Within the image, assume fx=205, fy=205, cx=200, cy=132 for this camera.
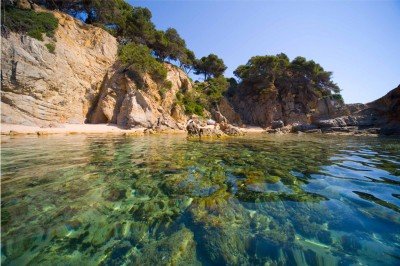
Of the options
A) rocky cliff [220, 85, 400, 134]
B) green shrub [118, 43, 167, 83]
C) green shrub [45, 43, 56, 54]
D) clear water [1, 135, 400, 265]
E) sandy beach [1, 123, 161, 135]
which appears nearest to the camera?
clear water [1, 135, 400, 265]

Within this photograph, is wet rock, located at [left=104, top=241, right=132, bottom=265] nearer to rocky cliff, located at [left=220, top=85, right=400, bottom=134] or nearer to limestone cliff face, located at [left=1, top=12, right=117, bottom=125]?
limestone cliff face, located at [left=1, top=12, right=117, bottom=125]

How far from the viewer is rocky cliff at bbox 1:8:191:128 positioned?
18.9 m

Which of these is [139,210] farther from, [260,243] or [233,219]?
[260,243]

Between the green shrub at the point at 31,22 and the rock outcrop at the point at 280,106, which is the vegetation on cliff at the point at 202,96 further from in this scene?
the green shrub at the point at 31,22

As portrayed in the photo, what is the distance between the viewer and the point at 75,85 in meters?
24.8

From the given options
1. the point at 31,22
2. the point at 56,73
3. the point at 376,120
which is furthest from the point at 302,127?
the point at 31,22

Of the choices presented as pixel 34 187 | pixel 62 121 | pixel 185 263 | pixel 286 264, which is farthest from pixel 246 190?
pixel 62 121

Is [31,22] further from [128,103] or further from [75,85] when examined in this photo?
[128,103]

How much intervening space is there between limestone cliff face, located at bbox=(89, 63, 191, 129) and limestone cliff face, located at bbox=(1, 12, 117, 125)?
1.48 m

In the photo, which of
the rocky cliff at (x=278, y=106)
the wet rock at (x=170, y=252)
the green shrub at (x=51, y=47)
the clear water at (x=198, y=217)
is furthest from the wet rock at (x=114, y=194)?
the rocky cliff at (x=278, y=106)

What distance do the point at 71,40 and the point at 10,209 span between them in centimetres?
2868

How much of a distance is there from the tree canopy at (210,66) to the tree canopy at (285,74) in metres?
6.94

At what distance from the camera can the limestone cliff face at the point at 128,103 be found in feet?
85.9

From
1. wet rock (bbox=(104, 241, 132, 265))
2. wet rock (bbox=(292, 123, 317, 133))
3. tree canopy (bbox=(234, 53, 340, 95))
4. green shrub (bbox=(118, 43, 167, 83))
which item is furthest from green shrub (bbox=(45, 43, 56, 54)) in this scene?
tree canopy (bbox=(234, 53, 340, 95))
